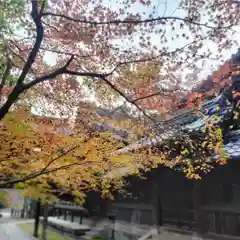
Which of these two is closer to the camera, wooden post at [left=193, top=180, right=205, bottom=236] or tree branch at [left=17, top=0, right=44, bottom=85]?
tree branch at [left=17, top=0, right=44, bottom=85]

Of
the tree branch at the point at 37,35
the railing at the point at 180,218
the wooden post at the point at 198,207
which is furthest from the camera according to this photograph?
the railing at the point at 180,218

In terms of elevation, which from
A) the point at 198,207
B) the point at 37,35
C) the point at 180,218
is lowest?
the point at 180,218

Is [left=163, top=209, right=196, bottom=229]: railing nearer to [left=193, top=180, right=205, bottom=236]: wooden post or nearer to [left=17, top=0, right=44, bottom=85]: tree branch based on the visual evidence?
[left=193, top=180, right=205, bottom=236]: wooden post

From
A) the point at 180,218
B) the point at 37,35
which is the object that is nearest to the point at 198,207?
the point at 180,218

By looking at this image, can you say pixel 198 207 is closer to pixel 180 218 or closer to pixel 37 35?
pixel 180 218

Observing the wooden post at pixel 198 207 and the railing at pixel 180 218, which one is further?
the railing at pixel 180 218

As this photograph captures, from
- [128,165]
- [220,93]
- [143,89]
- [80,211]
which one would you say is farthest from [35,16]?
[80,211]

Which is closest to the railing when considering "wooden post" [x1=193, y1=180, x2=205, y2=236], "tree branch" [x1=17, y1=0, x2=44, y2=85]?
"wooden post" [x1=193, y1=180, x2=205, y2=236]

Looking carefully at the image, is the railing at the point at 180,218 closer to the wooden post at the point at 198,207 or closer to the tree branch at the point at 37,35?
the wooden post at the point at 198,207

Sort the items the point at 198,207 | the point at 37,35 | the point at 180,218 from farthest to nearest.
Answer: the point at 180,218 < the point at 198,207 < the point at 37,35

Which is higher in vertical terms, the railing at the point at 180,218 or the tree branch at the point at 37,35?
the tree branch at the point at 37,35

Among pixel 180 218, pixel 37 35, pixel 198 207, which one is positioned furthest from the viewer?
pixel 180 218

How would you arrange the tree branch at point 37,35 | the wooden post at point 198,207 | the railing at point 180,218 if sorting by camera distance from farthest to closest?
the railing at point 180,218
the wooden post at point 198,207
the tree branch at point 37,35

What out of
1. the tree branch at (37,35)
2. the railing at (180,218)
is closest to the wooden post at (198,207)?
the railing at (180,218)
